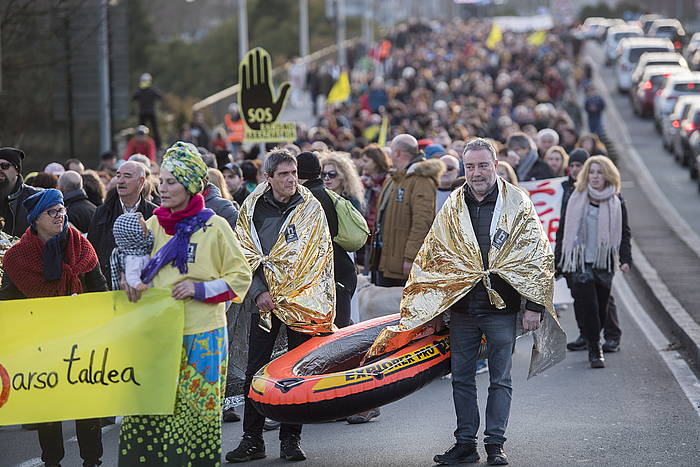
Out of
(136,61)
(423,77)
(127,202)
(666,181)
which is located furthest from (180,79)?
(127,202)

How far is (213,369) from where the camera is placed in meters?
6.93

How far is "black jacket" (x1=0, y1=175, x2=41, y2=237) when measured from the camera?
10.2m

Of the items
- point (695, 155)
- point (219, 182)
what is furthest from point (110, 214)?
point (695, 155)

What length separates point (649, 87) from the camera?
4291 cm

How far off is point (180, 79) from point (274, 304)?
66411 millimetres

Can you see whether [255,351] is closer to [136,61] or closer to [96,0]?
[96,0]

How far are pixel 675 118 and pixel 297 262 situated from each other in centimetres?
2644

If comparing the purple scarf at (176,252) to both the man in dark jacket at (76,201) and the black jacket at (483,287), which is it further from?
the man in dark jacket at (76,201)

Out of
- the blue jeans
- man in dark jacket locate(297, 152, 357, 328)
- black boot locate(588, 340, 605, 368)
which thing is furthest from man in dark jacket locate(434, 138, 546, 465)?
black boot locate(588, 340, 605, 368)

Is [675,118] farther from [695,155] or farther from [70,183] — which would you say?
[70,183]

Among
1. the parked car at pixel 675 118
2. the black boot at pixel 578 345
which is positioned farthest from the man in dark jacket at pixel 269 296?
the parked car at pixel 675 118

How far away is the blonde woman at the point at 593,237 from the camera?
11641 millimetres

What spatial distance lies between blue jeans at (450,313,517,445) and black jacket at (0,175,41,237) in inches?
144

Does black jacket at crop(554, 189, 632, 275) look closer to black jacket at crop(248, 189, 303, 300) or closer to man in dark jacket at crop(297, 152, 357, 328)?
man in dark jacket at crop(297, 152, 357, 328)
